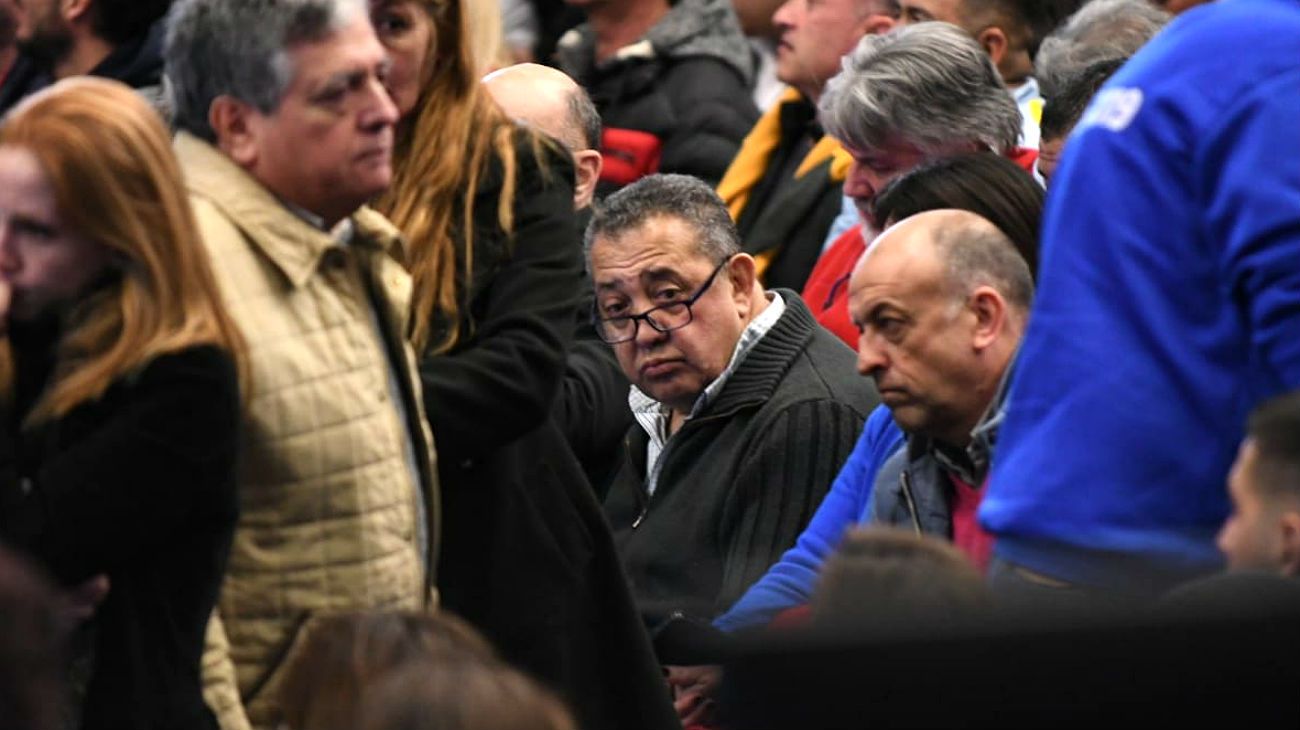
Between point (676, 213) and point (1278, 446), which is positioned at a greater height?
point (1278, 446)

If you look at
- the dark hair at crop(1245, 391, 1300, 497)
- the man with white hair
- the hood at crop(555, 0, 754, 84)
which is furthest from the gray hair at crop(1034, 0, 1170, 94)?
the dark hair at crop(1245, 391, 1300, 497)

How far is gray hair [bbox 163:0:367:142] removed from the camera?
3.57 metres

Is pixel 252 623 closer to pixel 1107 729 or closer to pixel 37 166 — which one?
pixel 37 166

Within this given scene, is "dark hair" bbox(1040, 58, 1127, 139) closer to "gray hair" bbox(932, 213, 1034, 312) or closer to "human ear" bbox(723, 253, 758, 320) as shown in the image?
"human ear" bbox(723, 253, 758, 320)

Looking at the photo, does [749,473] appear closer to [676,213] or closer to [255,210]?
[676,213]

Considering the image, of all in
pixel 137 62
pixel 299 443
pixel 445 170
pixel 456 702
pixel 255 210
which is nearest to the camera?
pixel 456 702

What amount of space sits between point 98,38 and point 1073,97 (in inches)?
83.2

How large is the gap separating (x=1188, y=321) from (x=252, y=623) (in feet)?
4.13

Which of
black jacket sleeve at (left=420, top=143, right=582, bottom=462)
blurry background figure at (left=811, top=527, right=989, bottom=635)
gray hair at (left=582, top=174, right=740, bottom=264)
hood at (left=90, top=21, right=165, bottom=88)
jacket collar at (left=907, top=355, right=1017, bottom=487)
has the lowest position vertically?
hood at (left=90, top=21, right=165, bottom=88)

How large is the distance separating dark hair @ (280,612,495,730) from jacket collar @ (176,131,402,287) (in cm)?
54

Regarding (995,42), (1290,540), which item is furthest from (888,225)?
(1290,540)

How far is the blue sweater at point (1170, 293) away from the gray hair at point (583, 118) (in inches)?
85.0

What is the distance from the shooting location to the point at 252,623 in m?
3.51

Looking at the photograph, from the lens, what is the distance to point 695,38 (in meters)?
7.30
